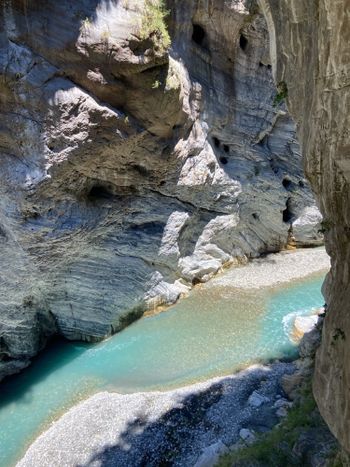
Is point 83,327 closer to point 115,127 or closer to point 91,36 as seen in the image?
point 115,127

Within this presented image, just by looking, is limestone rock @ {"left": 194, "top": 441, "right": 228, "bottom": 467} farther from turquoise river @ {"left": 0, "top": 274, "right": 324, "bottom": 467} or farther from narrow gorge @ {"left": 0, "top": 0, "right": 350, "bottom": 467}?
turquoise river @ {"left": 0, "top": 274, "right": 324, "bottom": 467}

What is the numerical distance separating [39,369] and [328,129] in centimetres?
1066

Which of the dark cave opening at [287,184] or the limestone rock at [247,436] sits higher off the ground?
the dark cave opening at [287,184]

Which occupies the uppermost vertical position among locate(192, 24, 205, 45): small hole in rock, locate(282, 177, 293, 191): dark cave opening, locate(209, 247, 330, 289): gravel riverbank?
locate(192, 24, 205, 45): small hole in rock

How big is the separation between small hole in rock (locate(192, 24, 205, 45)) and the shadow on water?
10.3 m

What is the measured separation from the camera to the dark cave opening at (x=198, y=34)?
13.4m

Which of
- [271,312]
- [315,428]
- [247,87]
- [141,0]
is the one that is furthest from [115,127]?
[315,428]

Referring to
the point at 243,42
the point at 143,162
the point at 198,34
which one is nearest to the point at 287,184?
the point at 243,42

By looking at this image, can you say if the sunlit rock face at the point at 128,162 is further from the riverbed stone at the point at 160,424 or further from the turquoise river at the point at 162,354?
the riverbed stone at the point at 160,424

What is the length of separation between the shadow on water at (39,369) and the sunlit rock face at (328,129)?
28.8ft

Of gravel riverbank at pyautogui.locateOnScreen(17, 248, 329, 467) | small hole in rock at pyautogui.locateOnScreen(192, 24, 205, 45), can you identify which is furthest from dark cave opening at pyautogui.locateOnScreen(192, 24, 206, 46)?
gravel riverbank at pyautogui.locateOnScreen(17, 248, 329, 467)

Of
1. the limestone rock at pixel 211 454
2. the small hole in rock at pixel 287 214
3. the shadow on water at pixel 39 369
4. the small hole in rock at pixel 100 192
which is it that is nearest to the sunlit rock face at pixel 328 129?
the limestone rock at pixel 211 454

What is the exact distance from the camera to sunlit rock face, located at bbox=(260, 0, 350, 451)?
12.7 feet

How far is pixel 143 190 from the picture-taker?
13.0m
